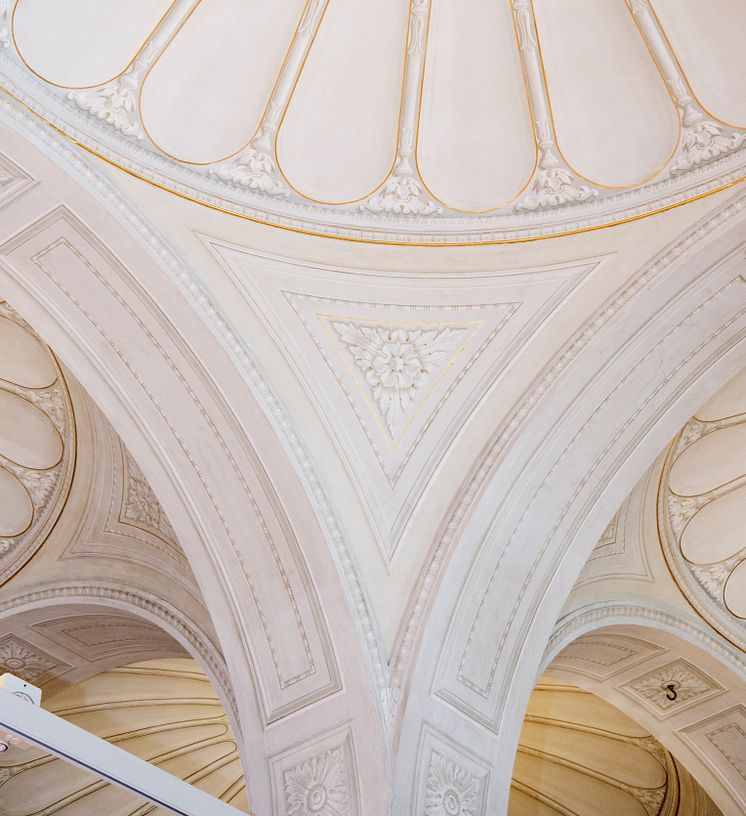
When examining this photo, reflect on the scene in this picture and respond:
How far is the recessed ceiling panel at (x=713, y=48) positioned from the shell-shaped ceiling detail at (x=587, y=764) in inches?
252

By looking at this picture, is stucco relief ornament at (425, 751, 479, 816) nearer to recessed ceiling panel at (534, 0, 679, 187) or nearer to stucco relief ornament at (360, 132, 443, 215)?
stucco relief ornament at (360, 132, 443, 215)

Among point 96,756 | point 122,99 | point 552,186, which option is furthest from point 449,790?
point 122,99

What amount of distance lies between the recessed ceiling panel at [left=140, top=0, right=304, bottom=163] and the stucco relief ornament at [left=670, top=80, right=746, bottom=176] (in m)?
2.39

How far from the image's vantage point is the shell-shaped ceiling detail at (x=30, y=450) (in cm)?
704

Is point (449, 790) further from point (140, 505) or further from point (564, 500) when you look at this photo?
point (140, 505)

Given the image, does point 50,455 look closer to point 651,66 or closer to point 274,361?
point 274,361

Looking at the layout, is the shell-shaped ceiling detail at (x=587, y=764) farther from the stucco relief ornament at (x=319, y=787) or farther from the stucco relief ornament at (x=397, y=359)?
the stucco relief ornament at (x=397, y=359)

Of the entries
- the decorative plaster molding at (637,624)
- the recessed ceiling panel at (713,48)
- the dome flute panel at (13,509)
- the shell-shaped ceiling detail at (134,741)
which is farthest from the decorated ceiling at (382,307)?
the shell-shaped ceiling detail at (134,741)

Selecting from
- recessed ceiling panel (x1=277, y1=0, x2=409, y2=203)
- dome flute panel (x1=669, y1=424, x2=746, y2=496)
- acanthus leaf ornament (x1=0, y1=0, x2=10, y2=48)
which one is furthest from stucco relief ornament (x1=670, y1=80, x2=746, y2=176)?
acanthus leaf ornament (x1=0, y1=0, x2=10, y2=48)

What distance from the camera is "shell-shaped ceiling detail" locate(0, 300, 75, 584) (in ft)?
23.1

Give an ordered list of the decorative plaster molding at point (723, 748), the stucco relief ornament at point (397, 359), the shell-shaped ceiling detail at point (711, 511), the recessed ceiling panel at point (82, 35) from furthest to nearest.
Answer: the decorative plaster molding at point (723, 748), the shell-shaped ceiling detail at point (711, 511), the stucco relief ornament at point (397, 359), the recessed ceiling panel at point (82, 35)

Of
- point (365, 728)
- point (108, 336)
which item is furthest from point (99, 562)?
point (365, 728)

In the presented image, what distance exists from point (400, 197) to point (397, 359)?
3.53ft

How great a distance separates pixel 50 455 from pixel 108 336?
1.85 meters
